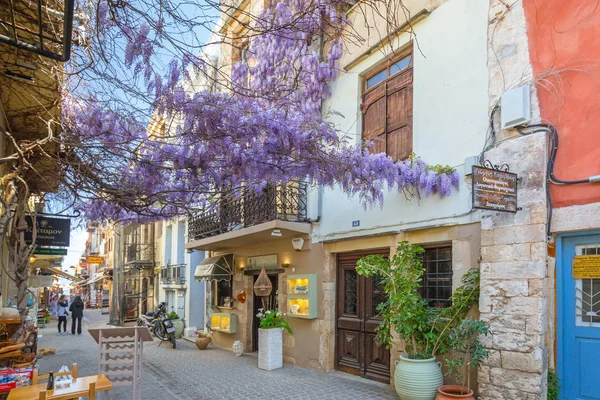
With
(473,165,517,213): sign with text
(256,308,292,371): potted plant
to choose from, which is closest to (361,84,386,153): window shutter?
(473,165,517,213): sign with text

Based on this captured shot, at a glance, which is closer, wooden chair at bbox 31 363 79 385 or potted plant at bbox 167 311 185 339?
wooden chair at bbox 31 363 79 385

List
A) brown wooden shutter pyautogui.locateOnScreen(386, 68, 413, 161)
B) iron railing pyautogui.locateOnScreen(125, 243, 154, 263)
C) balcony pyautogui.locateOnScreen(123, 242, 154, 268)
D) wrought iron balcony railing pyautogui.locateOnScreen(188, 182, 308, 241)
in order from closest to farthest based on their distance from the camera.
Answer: brown wooden shutter pyautogui.locateOnScreen(386, 68, 413, 161), wrought iron balcony railing pyautogui.locateOnScreen(188, 182, 308, 241), balcony pyautogui.locateOnScreen(123, 242, 154, 268), iron railing pyautogui.locateOnScreen(125, 243, 154, 263)

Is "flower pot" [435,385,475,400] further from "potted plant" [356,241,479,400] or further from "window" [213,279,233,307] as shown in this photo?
"window" [213,279,233,307]

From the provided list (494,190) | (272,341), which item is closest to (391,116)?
(494,190)

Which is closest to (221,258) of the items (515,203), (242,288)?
(242,288)

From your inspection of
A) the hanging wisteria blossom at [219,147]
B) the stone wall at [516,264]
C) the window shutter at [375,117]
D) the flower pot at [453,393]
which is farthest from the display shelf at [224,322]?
the stone wall at [516,264]

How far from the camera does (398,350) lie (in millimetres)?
7188

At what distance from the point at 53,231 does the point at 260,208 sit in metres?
4.17

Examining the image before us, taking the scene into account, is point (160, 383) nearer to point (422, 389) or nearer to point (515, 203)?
point (422, 389)

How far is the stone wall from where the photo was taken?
16.9ft

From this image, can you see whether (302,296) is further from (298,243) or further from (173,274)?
(173,274)

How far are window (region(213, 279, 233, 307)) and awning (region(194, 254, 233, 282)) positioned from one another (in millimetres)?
445

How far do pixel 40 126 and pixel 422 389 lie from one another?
259 inches

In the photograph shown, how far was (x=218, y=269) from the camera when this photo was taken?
12.6m
